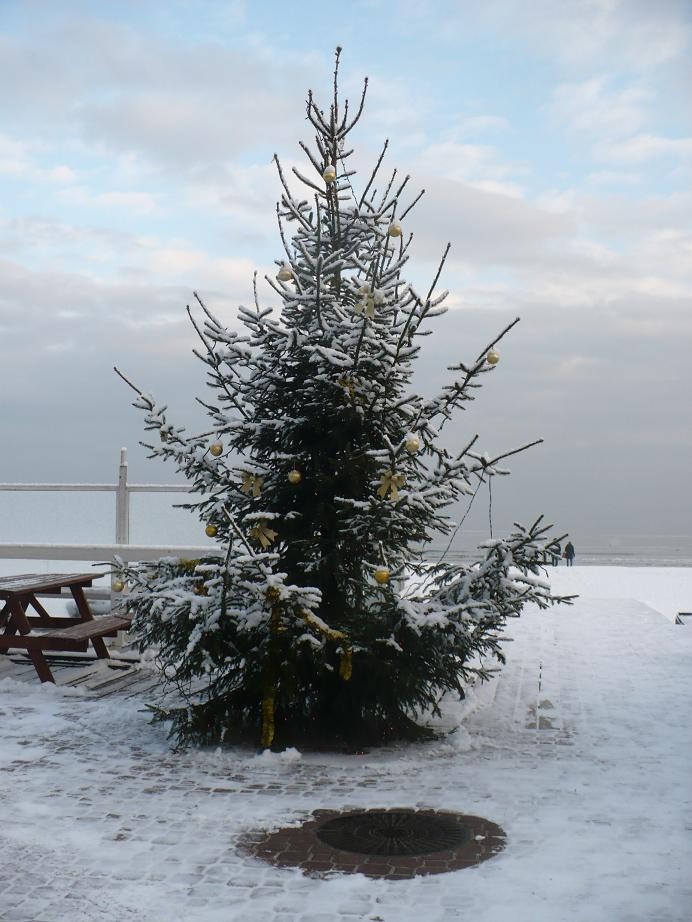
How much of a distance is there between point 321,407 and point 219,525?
136 cm

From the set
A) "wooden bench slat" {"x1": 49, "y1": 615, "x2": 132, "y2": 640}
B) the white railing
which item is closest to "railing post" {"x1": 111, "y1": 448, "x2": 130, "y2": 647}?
the white railing

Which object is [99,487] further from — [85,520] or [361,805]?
[361,805]

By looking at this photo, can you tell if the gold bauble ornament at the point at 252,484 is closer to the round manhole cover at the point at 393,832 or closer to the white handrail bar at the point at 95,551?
the round manhole cover at the point at 393,832

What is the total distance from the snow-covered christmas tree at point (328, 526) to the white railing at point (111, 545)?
4519 millimetres

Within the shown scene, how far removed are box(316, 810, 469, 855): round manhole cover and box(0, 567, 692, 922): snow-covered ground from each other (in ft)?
0.77

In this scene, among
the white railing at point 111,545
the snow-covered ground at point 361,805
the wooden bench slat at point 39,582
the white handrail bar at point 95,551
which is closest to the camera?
the snow-covered ground at point 361,805

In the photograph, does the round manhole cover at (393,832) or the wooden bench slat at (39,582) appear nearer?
the round manhole cover at (393,832)

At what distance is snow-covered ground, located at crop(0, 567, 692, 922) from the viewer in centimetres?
464

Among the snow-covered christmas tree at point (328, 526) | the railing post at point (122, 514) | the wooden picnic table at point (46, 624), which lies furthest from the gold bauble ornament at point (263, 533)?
the railing post at point (122, 514)

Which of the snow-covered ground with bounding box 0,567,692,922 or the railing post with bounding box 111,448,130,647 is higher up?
the railing post with bounding box 111,448,130,647

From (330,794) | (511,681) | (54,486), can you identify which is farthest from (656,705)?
(54,486)

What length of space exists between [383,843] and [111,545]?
26.7ft

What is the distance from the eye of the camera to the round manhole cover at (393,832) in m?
5.45

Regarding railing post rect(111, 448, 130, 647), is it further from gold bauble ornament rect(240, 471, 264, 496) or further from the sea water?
gold bauble ornament rect(240, 471, 264, 496)
